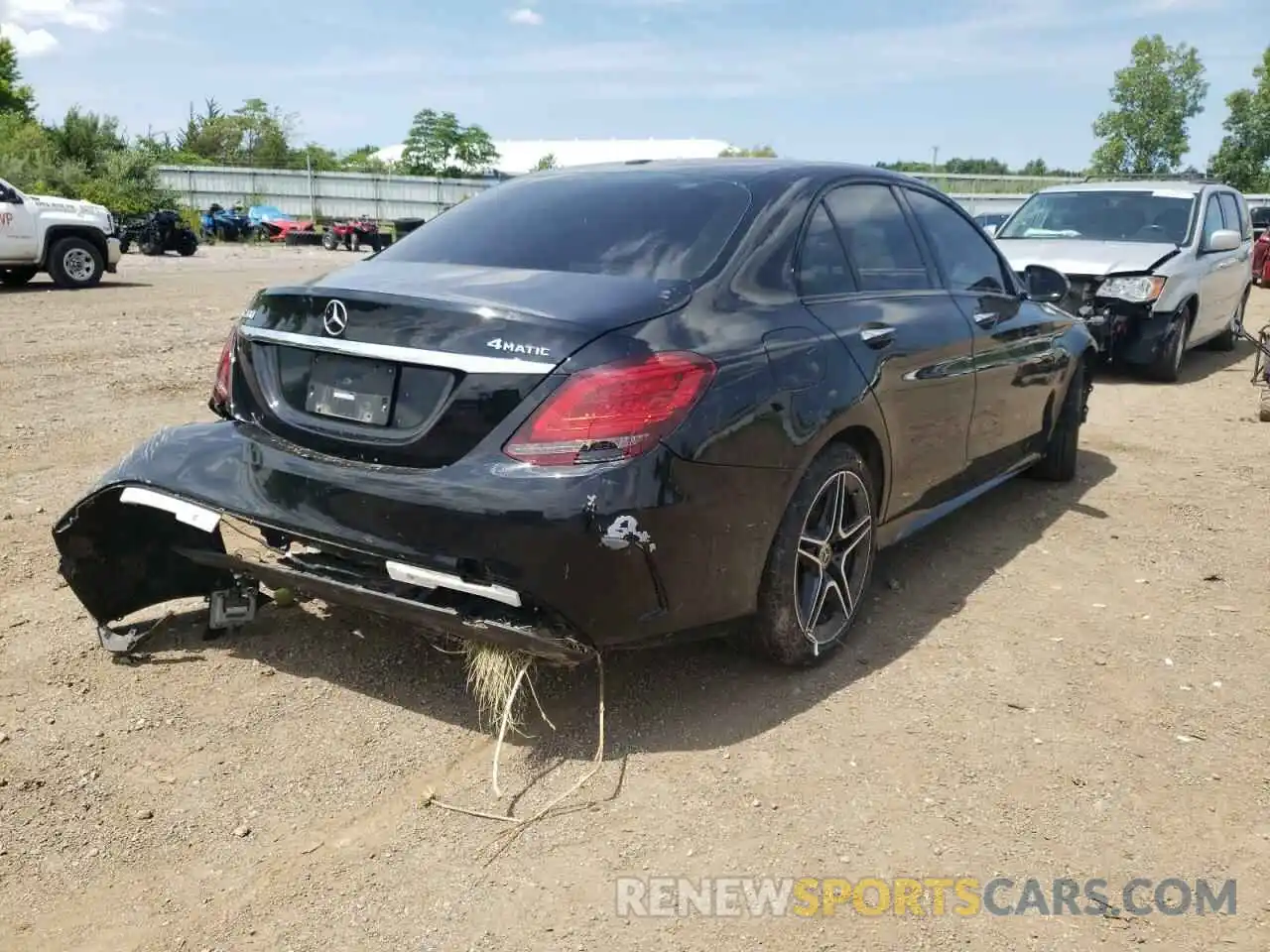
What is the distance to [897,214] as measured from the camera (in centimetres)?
427

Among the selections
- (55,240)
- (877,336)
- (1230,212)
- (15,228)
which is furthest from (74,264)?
(877,336)

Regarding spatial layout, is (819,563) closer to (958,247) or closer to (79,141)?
(958,247)

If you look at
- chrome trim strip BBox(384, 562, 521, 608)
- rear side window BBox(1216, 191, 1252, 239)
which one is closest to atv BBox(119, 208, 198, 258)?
rear side window BBox(1216, 191, 1252, 239)

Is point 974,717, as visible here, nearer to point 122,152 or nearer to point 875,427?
point 875,427

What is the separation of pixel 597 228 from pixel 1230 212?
32.2ft

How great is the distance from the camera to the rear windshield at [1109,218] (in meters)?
9.75

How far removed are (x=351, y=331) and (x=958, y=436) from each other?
98.6 inches

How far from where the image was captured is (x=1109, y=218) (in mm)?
9945

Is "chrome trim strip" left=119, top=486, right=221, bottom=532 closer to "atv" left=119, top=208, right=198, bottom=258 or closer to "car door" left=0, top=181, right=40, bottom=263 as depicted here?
"car door" left=0, top=181, right=40, bottom=263

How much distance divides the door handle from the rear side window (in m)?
8.50

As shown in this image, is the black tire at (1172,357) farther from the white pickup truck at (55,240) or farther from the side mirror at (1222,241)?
the white pickup truck at (55,240)

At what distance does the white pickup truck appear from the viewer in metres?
15.0

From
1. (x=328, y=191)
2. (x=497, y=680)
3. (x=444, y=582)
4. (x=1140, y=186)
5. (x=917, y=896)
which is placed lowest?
(x=917, y=896)

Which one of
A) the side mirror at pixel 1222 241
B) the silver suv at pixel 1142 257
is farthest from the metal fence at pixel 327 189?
the side mirror at pixel 1222 241
